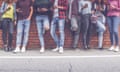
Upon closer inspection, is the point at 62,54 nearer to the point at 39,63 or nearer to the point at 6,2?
the point at 39,63

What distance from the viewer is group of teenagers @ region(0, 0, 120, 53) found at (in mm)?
10664

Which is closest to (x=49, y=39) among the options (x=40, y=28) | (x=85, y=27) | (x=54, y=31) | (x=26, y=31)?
(x=54, y=31)

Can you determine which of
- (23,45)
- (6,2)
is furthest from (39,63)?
(6,2)

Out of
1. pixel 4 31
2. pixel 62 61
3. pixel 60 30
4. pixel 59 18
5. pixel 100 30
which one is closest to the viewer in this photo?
pixel 62 61

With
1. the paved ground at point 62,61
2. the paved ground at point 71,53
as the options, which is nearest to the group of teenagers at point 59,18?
the paved ground at point 71,53

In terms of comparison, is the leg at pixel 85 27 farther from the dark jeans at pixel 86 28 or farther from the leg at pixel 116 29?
the leg at pixel 116 29

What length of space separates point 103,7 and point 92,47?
126 cm

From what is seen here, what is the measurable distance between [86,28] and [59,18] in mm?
859

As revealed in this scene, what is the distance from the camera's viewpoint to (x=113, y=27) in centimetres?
1080

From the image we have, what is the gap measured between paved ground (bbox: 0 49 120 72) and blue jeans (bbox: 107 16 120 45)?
40 centimetres

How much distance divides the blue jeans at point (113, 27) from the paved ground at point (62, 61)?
40cm

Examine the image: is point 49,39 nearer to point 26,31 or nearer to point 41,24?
point 41,24

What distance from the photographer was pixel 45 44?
1130 centimetres

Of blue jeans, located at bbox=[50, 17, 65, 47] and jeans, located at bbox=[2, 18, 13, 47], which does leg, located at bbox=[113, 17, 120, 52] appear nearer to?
blue jeans, located at bbox=[50, 17, 65, 47]
